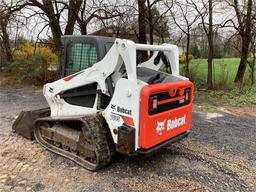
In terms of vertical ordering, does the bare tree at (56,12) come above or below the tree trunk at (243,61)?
above

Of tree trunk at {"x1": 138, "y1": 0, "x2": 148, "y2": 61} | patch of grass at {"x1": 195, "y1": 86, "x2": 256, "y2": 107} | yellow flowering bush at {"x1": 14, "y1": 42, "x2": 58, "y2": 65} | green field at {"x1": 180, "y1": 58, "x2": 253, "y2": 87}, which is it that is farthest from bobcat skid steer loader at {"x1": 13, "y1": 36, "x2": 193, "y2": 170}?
yellow flowering bush at {"x1": 14, "y1": 42, "x2": 58, "y2": 65}

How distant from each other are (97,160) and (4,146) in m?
1.90

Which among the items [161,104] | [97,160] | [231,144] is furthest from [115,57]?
[231,144]

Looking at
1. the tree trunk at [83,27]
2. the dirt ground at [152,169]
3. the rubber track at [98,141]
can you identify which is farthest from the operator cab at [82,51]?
the tree trunk at [83,27]

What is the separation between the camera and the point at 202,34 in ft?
35.1

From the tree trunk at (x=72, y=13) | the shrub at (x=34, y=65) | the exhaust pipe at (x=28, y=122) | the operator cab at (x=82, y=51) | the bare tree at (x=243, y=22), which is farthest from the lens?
the shrub at (x=34, y=65)

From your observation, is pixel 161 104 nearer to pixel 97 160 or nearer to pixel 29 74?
pixel 97 160

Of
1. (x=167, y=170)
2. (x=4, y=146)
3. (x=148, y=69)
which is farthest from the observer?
(x=4, y=146)

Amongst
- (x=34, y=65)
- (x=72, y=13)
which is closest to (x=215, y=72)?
(x=72, y=13)

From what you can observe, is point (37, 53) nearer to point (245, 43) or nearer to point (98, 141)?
point (245, 43)

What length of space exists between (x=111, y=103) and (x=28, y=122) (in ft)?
6.71

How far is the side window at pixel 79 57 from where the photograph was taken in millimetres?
4340

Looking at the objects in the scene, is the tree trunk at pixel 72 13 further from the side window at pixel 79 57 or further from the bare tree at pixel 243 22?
the side window at pixel 79 57

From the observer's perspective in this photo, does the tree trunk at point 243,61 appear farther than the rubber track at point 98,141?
Yes
